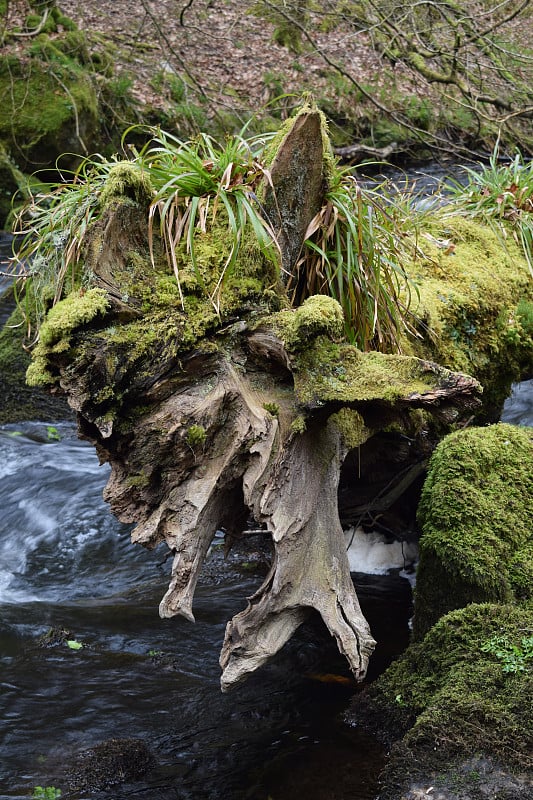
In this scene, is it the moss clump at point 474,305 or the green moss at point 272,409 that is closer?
the green moss at point 272,409

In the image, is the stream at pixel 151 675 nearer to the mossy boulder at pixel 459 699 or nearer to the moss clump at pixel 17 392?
the mossy boulder at pixel 459 699

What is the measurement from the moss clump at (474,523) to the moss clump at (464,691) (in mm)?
186

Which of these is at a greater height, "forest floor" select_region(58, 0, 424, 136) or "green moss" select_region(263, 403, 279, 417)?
"forest floor" select_region(58, 0, 424, 136)

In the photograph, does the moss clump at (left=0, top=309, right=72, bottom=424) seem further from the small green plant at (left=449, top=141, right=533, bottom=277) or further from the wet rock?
the wet rock

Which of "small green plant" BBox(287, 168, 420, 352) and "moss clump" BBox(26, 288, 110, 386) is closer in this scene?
"moss clump" BBox(26, 288, 110, 386)

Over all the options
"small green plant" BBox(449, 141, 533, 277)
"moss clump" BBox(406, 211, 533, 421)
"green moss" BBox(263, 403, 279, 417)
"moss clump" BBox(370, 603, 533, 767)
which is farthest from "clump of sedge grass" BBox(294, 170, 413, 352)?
"small green plant" BBox(449, 141, 533, 277)

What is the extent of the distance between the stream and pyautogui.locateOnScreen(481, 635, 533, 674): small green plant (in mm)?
642

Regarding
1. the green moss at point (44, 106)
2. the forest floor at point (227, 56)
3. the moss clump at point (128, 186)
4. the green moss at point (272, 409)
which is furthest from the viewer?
the forest floor at point (227, 56)

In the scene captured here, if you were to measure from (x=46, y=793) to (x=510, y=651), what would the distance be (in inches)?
70.1

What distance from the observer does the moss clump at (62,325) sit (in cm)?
279

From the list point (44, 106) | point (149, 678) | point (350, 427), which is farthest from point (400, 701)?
point (44, 106)

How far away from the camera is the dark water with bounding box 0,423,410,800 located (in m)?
2.92

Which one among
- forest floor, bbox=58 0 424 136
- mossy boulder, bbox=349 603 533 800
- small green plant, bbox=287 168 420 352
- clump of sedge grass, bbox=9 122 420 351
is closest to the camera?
mossy boulder, bbox=349 603 533 800

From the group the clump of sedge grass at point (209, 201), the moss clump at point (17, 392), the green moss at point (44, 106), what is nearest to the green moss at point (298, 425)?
the clump of sedge grass at point (209, 201)
